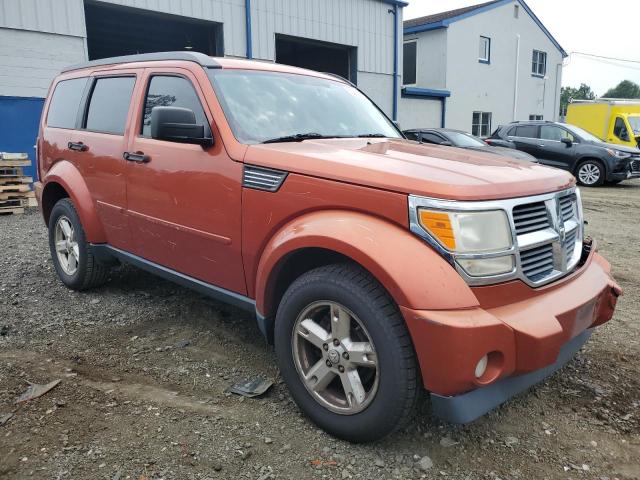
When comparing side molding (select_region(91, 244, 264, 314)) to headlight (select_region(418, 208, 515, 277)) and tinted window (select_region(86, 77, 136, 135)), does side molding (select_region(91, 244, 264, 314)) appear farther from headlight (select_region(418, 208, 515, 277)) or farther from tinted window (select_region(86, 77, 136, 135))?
headlight (select_region(418, 208, 515, 277))

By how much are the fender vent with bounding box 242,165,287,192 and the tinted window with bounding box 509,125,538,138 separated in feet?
44.6

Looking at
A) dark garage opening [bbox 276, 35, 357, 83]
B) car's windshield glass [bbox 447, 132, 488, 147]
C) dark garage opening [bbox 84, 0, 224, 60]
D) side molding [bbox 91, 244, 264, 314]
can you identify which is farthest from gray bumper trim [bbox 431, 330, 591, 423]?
dark garage opening [bbox 276, 35, 357, 83]

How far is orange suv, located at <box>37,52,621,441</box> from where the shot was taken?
227cm

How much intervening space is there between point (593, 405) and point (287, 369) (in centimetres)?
173

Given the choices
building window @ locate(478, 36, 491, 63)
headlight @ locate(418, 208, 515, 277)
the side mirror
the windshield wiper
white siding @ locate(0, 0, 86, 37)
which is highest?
building window @ locate(478, 36, 491, 63)

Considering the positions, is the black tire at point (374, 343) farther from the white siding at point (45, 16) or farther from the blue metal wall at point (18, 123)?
the white siding at point (45, 16)

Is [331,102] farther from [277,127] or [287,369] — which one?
[287,369]

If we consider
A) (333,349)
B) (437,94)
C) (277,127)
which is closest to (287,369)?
(333,349)

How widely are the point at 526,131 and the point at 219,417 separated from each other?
46.6 feet

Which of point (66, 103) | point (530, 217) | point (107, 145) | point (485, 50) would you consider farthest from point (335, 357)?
point (485, 50)

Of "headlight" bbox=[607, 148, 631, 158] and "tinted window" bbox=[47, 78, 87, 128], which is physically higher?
"tinted window" bbox=[47, 78, 87, 128]

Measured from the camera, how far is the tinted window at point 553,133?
47.3 feet

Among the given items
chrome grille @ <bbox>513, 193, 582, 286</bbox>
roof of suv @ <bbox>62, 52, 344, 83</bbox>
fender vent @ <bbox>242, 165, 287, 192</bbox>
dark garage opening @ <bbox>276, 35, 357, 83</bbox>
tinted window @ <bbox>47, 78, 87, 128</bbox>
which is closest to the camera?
chrome grille @ <bbox>513, 193, 582, 286</bbox>

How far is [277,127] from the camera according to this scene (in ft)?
11.0
